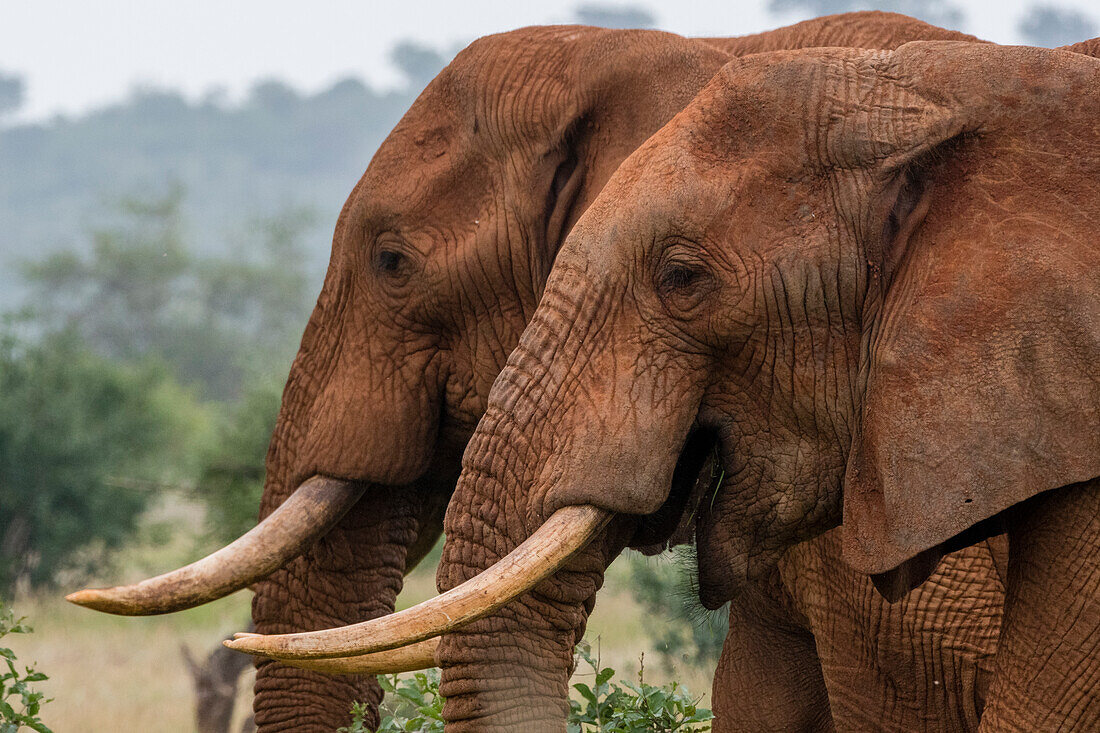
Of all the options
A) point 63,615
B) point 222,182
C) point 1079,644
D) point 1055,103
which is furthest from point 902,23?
point 222,182

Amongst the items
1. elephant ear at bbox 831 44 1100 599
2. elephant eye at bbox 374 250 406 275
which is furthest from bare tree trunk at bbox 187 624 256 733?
elephant ear at bbox 831 44 1100 599

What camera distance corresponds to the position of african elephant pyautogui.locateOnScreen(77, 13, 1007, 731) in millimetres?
3539

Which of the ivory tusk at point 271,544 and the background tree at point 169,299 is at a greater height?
the background tree at point 169,299

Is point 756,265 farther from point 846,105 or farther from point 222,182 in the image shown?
point 222,182

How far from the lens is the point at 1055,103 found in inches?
94.7

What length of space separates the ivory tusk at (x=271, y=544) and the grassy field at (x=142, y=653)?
376 cm

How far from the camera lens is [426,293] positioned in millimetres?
3664

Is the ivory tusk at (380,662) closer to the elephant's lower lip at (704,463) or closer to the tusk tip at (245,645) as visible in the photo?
the tusk tip at (245,645)

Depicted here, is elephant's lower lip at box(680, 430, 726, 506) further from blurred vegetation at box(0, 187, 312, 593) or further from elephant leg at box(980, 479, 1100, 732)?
blurred vegetation at box(0, 187, 312, 593)

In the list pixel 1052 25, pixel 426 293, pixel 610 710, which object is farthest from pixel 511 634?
pixel 1052 25

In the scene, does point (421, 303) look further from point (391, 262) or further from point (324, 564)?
point (324, 564)

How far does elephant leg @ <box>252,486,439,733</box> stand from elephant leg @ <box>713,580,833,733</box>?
0.97 metres

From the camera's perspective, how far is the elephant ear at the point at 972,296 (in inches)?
90.5

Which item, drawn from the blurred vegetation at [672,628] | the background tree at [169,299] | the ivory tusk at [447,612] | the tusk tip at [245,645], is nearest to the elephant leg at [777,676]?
the ivory tusk at [447,612]
